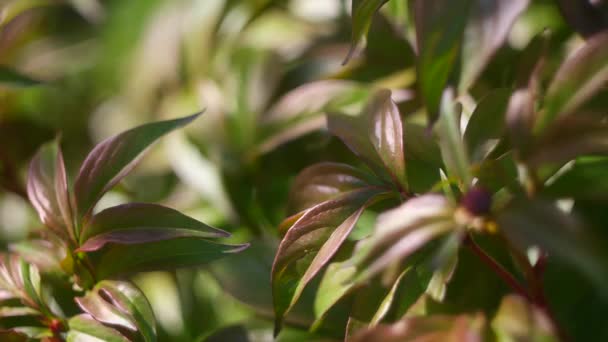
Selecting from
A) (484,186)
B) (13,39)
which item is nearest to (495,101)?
(484,186)

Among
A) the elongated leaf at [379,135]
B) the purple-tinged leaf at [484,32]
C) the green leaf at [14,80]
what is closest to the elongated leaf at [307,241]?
the elongated leaf at [379,135]

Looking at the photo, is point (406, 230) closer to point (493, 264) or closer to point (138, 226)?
point (493, 264)

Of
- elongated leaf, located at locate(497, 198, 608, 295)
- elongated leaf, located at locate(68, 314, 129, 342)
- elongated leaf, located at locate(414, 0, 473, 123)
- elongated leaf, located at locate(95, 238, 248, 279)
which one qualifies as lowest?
elongated leaf, located at locate(68, 314, 129, 342)

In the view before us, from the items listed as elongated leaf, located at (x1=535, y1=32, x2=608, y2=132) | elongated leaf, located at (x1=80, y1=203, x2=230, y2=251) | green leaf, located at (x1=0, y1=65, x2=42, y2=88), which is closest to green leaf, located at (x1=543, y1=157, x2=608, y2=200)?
elongated leaf, located at (x1=535, y1=32, x2=608, y2=132)

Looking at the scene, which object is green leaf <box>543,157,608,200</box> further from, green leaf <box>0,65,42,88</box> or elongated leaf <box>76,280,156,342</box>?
green leaf <box>0,65,42,88</box>

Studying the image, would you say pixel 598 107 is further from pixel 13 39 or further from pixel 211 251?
pixel 13 39

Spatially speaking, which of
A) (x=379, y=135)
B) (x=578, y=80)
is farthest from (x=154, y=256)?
(x=578, y=80)

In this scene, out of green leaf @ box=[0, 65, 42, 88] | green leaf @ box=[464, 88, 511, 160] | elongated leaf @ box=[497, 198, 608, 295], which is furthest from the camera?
green leaf @ box=[0, 65, 42, 88]
